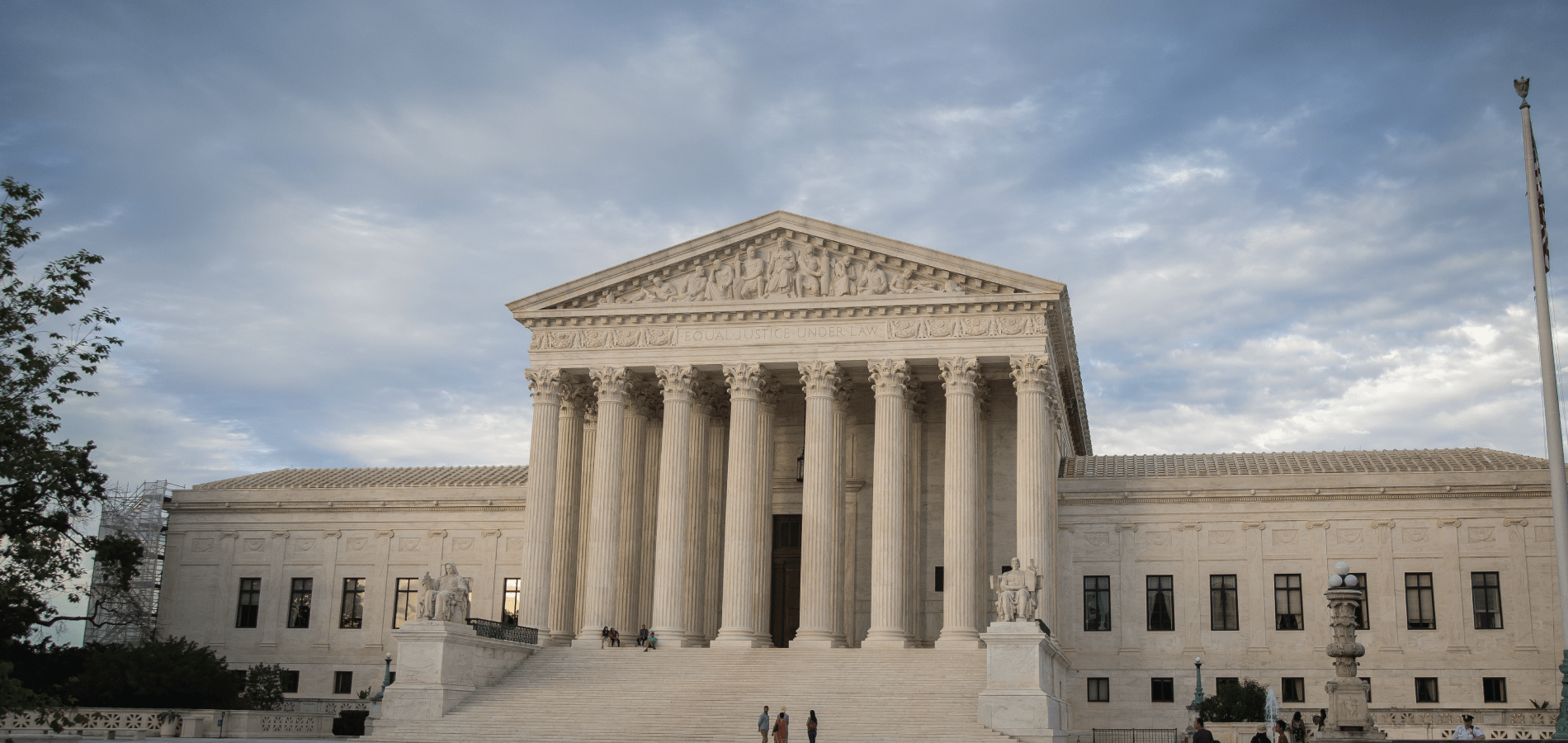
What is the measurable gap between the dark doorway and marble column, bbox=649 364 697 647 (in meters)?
5.08

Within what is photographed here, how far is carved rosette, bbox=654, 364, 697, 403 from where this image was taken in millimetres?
48250

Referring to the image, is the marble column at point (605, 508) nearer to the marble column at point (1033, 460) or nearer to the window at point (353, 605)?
the window at point (353, 605)

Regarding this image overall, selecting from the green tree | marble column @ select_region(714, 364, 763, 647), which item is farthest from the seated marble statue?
marble column @ select_region(714, 364, 763, 647)

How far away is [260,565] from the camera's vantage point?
5806 centimetres

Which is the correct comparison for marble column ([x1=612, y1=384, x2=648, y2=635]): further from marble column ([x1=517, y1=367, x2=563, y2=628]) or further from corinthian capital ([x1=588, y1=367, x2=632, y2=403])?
marble column ([x1=517, y1=367, x2=563, y2=628])

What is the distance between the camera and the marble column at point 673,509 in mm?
46750

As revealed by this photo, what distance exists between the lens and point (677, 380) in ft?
159

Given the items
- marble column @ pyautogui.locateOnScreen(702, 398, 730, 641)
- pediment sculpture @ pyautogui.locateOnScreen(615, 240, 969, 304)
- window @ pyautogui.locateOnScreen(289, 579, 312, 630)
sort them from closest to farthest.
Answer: pediment sculpture @ pyautogui.locateOnScreen(615, 240, 969, 304) < marble column @ pyautogui.locateOnScreen(702, 398, 730, 641) < window @ pyautogui.locateOnScreen(289, 579, 312, 630)

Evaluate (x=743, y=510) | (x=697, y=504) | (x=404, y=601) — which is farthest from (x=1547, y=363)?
(x=404, y=601)

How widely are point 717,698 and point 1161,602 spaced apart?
745 inches

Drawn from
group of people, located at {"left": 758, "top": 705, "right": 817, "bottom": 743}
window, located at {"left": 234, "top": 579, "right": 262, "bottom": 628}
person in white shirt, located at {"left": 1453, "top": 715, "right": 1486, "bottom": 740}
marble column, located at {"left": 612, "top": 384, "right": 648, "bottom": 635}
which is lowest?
group of people, located at {"left": 758, "top": 705, "right": 817, "bottom": 743}

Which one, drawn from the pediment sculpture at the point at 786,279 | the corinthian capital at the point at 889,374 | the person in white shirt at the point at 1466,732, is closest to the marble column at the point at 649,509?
the pediment sculpture at the point at 786,279

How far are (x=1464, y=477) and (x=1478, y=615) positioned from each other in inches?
185

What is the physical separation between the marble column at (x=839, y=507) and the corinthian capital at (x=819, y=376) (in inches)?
22.0
